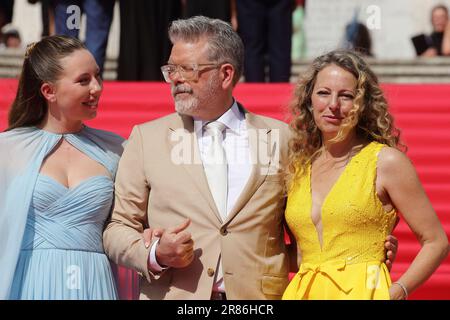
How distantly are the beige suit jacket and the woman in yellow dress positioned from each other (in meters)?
0.10

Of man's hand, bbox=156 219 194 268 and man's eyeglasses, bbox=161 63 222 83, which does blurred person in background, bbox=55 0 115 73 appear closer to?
man's eyeglasses, bbox=161 63 222 83

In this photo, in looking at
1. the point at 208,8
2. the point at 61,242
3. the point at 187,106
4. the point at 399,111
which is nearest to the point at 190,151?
the point at 187,106

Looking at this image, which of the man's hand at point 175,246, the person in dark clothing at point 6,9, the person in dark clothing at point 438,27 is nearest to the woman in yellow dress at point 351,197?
the man's hand at point 175,246

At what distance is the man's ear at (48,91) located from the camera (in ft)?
15.4

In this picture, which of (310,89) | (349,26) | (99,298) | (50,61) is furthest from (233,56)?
(349,26)

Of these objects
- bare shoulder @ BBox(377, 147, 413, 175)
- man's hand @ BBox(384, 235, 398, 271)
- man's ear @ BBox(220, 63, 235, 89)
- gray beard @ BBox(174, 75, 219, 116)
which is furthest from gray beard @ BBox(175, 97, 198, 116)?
man's hand @ BBox(384, 235, 398, 271)

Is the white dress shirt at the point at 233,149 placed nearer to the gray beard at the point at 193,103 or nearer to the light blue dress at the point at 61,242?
the gray beard at the point at 193,103

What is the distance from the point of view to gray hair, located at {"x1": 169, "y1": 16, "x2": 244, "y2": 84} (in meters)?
4.61

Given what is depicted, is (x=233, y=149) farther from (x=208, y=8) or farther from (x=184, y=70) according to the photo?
(x=208, y=8)

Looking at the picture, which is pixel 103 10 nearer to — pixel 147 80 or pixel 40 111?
pixel 147 80

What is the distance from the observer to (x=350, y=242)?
14.0 ft

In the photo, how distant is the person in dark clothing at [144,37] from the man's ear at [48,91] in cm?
371

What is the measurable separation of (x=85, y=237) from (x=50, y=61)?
711 mm

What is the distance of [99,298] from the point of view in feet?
15.0
